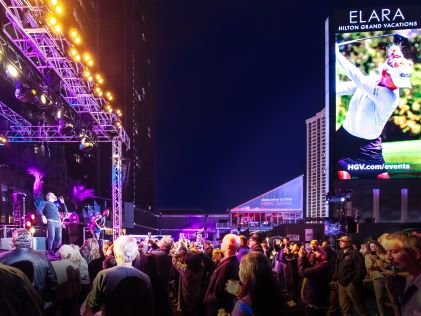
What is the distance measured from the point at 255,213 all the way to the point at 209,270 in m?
37.4

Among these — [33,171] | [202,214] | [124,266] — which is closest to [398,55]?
[33,171]

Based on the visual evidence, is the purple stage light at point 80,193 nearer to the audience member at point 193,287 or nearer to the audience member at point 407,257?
the audience member at point 193,287

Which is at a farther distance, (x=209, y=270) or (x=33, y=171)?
(x=33, y=171)

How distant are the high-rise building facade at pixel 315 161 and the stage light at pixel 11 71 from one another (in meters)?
45.8

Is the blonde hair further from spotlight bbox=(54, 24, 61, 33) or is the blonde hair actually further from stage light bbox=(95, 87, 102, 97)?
stage light bbox=(95, 87, 102, 97)

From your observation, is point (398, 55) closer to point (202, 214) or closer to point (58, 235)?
point (58, 235)

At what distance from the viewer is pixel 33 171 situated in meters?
19.3

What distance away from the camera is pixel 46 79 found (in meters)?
13.3

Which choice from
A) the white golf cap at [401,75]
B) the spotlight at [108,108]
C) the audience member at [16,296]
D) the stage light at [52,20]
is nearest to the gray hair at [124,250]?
the audience member at [16,296]

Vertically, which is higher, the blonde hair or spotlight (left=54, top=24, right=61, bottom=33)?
spotlight (left=54, top=24, right=61, bottom=33)

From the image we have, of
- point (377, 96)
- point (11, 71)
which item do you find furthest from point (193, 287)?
point (377, 96)

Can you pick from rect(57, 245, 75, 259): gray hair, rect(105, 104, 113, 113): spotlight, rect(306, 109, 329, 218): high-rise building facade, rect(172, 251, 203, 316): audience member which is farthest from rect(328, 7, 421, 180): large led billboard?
rect(57, 245, 75, 259): gray hair

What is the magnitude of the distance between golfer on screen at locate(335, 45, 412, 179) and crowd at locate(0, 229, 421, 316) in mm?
20513

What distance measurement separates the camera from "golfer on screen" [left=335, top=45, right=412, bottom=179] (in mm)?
30375
